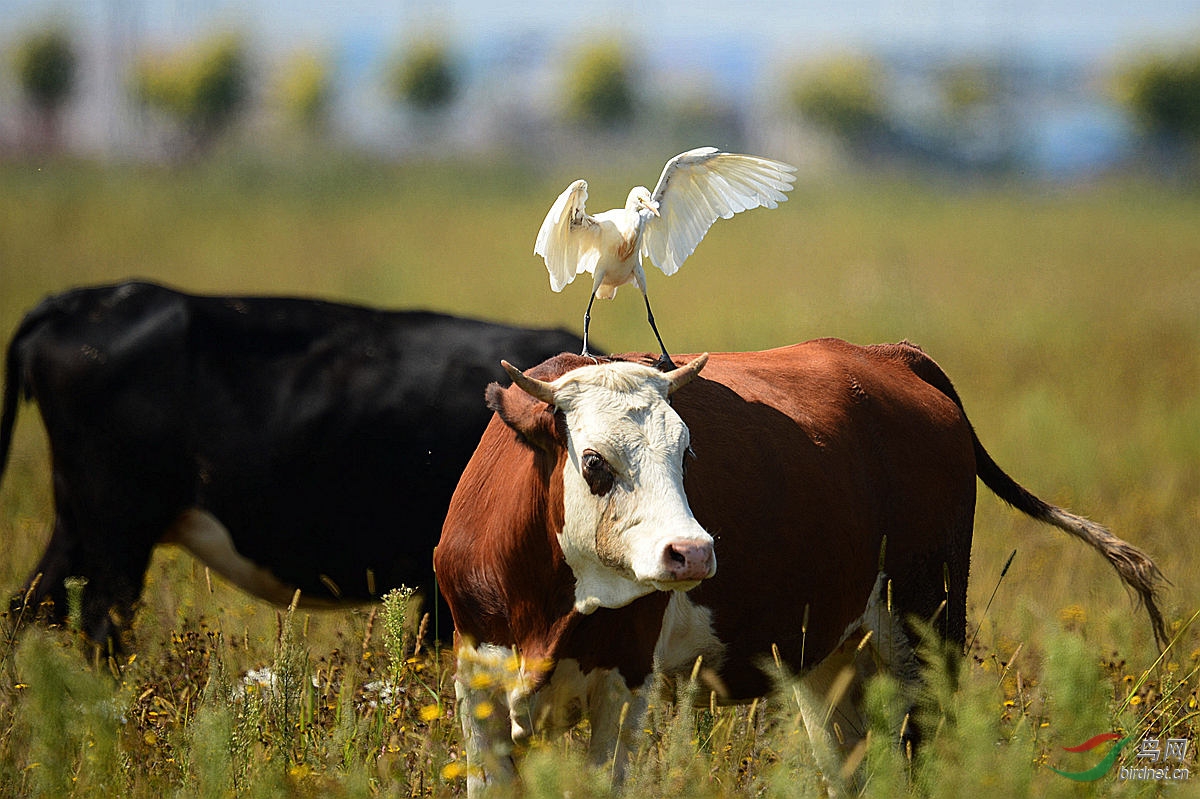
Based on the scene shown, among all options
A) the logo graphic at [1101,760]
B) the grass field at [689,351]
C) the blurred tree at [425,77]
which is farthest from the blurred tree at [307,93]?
the logo graphic at [1101,760]

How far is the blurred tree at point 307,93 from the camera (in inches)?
3000

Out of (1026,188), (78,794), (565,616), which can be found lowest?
(1026,188)

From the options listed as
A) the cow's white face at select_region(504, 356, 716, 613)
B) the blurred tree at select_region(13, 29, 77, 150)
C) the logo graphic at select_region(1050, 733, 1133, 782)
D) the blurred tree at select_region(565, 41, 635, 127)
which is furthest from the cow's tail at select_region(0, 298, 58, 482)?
the blurred tree at select_region(565, 41, 635, 127)

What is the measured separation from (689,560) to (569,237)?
1229 mm

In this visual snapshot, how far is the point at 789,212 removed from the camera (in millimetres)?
40938

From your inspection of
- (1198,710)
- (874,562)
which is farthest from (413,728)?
(1198,710)

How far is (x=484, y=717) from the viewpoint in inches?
137

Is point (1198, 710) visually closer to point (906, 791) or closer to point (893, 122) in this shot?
point (906, 791)

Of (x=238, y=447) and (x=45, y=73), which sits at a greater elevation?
(x=238, y=447)

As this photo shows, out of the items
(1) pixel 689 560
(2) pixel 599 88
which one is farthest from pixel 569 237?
(2) pixel 599 88

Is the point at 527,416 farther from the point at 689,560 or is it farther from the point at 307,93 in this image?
the point at 307,93

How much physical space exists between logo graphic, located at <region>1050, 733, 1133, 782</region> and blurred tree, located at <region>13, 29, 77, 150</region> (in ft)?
230

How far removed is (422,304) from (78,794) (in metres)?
16.5

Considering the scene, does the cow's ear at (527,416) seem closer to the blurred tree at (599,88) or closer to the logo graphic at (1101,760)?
the logo graphic at (1101,760)
